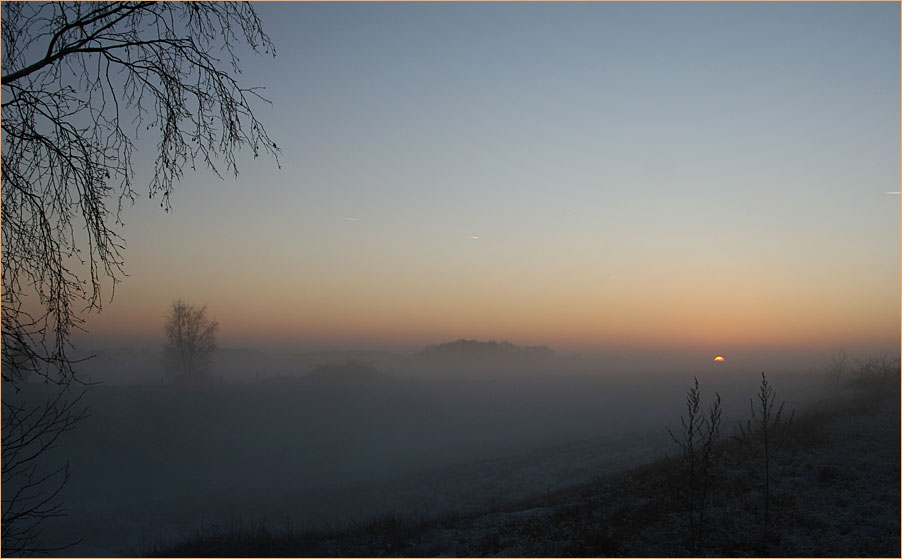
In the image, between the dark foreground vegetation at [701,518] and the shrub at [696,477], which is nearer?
the shrub at [696,477]

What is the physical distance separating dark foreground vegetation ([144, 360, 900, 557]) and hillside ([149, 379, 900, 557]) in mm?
24

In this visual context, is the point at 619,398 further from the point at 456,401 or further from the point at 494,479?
the point at 494,479

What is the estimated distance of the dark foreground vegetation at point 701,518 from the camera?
8719 millimetres

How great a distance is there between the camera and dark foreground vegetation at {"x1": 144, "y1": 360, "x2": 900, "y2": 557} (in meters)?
8.72

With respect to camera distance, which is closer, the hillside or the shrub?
the shrub

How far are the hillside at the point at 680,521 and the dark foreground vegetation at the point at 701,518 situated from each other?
24 millimetres

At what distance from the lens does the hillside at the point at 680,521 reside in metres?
8.80

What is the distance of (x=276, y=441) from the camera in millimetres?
51469

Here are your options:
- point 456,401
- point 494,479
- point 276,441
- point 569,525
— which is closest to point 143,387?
point 276,441

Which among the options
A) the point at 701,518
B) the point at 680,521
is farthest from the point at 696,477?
the point at 701,518

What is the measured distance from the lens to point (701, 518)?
8156mm

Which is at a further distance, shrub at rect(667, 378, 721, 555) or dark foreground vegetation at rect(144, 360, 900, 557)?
dark foreground vegetation at rect(144, 360, 900, 557)

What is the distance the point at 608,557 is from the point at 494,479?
74.2 feet

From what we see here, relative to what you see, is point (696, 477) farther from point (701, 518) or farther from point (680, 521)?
point (701, 518)
